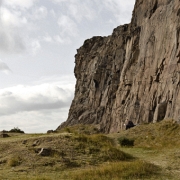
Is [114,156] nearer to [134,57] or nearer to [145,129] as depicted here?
[145,129]

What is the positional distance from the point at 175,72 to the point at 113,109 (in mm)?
34246

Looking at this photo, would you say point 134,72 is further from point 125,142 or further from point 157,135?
point 125,142

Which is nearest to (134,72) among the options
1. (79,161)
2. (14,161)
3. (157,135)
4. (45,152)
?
(157,135)

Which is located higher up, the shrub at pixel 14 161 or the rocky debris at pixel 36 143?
the rocky debris at pixel 36 143

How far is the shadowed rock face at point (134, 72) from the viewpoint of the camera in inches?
2150

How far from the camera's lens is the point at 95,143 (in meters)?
25.5

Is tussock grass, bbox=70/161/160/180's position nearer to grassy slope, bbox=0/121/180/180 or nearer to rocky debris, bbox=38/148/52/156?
grassy slope, bbox=0/121/180/180

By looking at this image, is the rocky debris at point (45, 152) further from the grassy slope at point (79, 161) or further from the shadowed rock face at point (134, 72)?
the shadowed rock face at point (134, 72)

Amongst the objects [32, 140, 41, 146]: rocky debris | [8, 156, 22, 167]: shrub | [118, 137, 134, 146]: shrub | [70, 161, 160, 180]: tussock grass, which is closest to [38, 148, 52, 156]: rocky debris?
[8, 156, 22, 167]: shrub

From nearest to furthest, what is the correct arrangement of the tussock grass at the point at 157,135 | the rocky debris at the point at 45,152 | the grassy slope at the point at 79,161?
the grassy slope at the point at 79,161, the rocky debris at the point at 45,152, the tussock grass at the point at 157,135

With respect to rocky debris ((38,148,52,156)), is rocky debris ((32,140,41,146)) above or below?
above

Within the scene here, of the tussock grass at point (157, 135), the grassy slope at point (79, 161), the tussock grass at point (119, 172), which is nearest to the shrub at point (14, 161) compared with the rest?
the grassy slope at point (79, 161)

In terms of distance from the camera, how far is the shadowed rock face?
5460 cm

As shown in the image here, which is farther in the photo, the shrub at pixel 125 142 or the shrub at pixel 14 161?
the shrub at pixel 125 142
